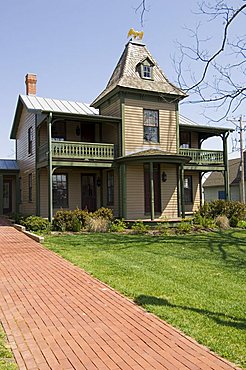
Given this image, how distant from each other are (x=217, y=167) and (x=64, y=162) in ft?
32.7

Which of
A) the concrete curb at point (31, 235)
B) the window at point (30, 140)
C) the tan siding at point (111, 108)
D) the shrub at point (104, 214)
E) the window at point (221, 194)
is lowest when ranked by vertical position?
the concrete curb at point (31, 235)

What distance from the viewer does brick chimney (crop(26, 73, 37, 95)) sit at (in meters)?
25.9

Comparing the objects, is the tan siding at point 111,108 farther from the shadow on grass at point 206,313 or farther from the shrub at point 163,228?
the shadow on grass at point 206,313

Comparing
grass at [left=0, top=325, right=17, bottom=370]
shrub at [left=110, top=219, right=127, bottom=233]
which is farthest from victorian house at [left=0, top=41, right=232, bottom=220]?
grass at [left=0, top=325, right=17, bottom=370]

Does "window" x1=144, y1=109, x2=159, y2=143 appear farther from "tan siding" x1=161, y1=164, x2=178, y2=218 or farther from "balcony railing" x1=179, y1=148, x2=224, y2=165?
"balcony railing" x1=179, y1=148, x2=224, y2=165

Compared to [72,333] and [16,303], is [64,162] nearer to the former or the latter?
[16,303]

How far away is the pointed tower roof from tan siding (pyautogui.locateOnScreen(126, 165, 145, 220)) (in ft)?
14.4

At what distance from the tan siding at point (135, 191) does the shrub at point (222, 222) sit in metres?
3.90

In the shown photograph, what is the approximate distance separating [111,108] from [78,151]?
367 centimetres

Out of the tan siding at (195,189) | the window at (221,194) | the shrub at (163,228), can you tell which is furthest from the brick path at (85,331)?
the window at (221,194)

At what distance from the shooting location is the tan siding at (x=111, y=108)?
1990cm

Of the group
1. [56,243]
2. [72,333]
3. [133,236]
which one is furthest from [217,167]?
[72,333]

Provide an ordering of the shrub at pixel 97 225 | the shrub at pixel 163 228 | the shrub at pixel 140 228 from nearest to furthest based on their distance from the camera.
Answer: the shrub at pixel 163 228, the shrub at pixel 140 228, the shrub at pixel 97 225

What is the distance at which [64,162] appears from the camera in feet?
59.5
